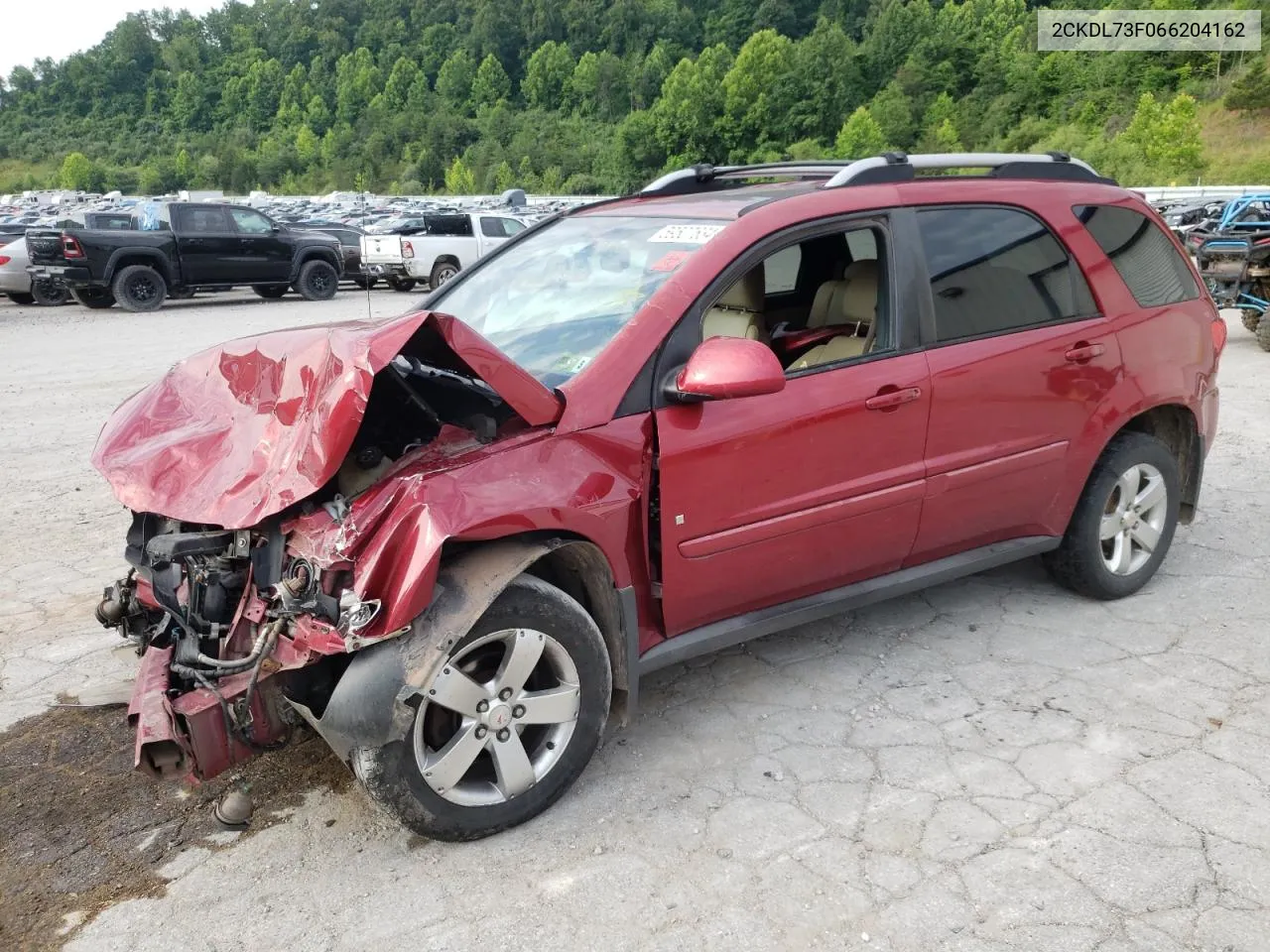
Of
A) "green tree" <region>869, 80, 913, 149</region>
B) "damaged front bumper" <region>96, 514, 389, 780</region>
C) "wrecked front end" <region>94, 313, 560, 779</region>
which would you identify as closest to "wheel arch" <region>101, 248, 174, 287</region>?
"wrecked front end" <region>94, 313, 560, 779</region>

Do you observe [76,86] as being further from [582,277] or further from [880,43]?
[582,277]

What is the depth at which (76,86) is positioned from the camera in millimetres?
145750

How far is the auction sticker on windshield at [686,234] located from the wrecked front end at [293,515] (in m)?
0.86

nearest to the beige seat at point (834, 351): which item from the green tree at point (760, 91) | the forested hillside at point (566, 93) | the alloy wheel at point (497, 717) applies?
the alloy wheel at point (497, 717)

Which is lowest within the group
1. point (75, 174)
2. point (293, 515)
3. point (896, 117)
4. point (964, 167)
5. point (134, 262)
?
point (293, 515)

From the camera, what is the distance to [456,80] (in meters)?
138

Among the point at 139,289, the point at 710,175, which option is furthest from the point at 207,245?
the point at 710,175

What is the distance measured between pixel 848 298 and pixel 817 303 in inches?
8.6

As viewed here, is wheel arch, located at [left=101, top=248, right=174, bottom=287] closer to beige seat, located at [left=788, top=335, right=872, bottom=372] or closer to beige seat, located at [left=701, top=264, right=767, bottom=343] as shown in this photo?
beige seat, located at [left=701, top=264, right=767, bottom=343]

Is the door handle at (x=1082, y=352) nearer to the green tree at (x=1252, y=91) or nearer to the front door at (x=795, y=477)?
the front door at (x=795, y=477)

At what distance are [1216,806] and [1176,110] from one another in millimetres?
60203

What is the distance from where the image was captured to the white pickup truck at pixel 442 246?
19.6 meters

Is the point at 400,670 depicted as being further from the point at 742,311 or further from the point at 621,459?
the point at 742,311

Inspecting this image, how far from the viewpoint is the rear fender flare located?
8.01 feet
